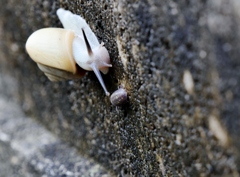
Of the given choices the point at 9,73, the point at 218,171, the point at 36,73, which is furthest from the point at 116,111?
the point at 9,73

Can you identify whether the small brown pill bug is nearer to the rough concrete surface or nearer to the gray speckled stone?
the rough concrete surface

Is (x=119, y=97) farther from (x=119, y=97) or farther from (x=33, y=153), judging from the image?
(x=33, y=153)

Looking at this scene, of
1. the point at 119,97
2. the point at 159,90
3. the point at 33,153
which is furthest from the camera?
the point at 33,153

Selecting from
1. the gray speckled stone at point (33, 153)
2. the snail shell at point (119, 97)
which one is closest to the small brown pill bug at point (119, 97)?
the snail shell at point (119, 97)

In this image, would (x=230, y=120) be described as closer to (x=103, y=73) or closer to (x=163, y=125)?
(x=163, y=125)

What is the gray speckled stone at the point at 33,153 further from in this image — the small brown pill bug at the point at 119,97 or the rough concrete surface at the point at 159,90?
the small brown pill bug at the point at 119,97

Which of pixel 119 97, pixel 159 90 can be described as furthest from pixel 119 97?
pixel 159 90
